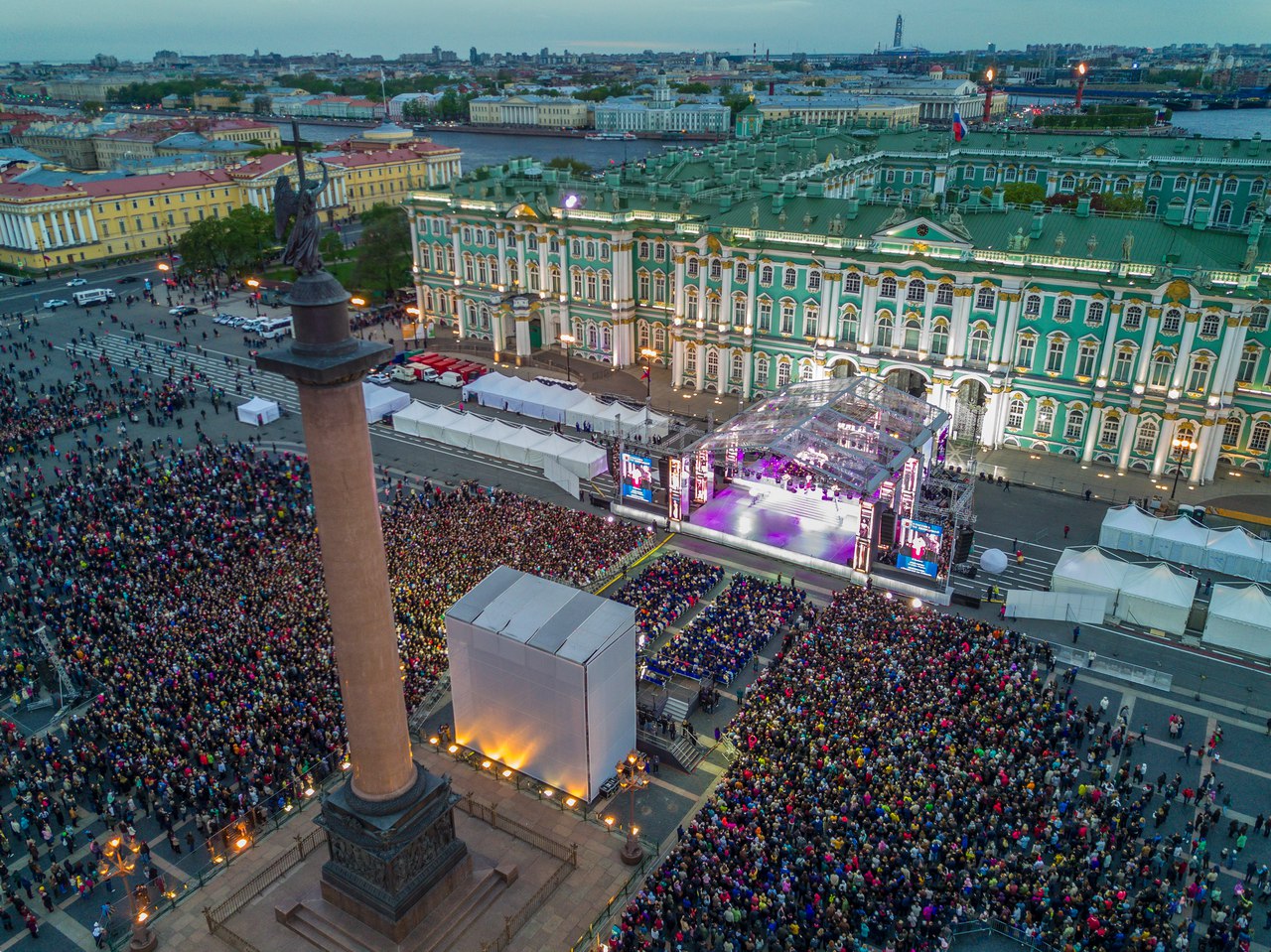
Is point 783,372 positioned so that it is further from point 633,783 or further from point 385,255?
point 385,255

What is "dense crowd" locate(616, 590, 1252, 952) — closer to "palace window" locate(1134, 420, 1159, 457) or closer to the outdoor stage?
the outdoor stage

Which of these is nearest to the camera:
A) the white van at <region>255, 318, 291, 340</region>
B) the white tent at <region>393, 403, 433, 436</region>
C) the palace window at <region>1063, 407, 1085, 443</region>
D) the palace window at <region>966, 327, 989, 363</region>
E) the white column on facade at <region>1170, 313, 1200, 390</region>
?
the white column on facade at <region>1170, 313, 1200, 390</region>

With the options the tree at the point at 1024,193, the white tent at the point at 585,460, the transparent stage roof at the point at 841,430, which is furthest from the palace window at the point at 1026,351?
the tree at the point at 1024,193

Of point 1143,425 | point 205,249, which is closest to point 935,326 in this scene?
point 1143,425

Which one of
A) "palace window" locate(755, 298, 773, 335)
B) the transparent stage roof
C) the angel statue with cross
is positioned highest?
the angel statue with cross

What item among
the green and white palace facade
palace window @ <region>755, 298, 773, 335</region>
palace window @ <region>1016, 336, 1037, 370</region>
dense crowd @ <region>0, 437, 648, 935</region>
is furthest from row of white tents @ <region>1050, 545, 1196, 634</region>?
palace window @ <region>755, 298, 773, 335</region>

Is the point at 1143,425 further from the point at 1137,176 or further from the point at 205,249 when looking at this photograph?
the point at 205,249

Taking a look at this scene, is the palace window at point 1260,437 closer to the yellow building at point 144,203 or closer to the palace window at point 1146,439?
the palace window at point 1146,439
